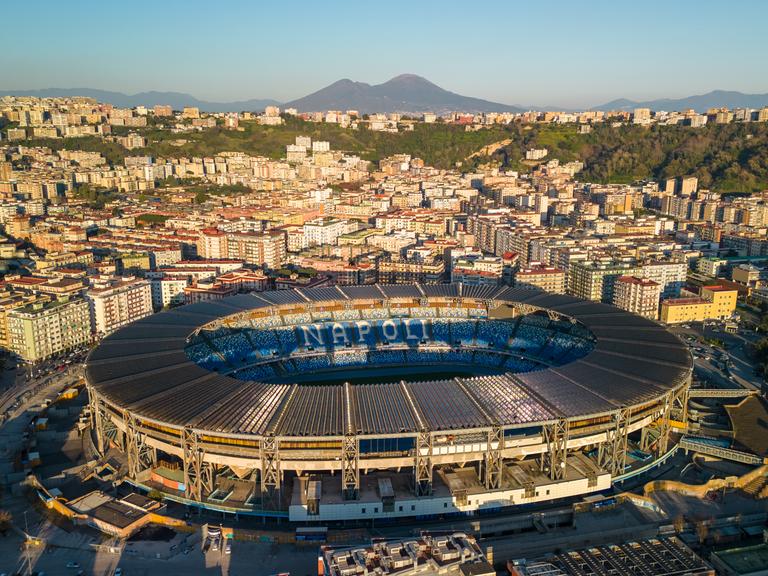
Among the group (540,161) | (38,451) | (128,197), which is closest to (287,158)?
(128,197)

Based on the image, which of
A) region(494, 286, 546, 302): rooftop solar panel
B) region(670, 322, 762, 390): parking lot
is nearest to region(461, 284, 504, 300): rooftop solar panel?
region(494, 286, 546, 302): rooftop solar panel

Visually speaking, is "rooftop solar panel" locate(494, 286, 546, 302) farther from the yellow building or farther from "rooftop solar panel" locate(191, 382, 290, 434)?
→ "rooftop solar panel" locate(191, 382, 290, 434)

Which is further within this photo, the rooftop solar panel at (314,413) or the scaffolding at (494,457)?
the scaffolding at (494,457)

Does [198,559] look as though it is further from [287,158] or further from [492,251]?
[287,158]

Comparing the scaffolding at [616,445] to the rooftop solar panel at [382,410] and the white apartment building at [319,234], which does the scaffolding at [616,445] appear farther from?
the white apartment building at [319,234]

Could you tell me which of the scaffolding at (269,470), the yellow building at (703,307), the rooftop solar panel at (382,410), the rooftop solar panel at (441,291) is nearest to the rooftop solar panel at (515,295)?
the rooftop solar panel at (441,291)
